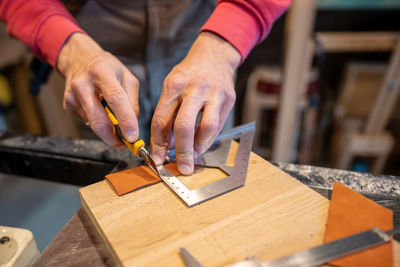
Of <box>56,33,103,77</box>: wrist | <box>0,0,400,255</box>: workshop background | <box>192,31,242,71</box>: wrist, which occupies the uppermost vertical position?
<box>192,31,242,71</box>: wrist

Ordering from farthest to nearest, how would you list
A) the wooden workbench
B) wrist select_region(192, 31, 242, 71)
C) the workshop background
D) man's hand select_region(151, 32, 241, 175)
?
the workshop background → wrist select_region(192, 31, 242, 71) → man's hand select_region(151, 32, 241, 175) → the wooden workbench

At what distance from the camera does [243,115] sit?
2.13 meters

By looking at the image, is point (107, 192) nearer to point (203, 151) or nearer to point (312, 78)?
point (203, 151)

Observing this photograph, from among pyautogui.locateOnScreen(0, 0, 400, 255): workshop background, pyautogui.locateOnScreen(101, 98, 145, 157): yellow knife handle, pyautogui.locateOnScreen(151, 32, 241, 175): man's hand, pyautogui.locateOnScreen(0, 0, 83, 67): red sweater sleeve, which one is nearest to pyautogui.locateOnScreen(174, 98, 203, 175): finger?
pyautogui.locateOnScreen(151, 32, 241, 175): man's hand

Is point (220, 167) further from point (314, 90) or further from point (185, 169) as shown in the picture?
point (314, 90)

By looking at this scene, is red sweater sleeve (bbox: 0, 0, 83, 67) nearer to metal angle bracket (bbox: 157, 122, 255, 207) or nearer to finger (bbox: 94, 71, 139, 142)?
finger (bbox: 94, 71, 139, 142)

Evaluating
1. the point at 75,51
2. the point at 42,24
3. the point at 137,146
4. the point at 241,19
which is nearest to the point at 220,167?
the point at 137,146

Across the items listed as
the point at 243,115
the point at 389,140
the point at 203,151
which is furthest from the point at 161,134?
the point at 389,140

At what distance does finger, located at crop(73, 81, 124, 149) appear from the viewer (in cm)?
72

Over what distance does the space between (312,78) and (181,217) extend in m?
1.68

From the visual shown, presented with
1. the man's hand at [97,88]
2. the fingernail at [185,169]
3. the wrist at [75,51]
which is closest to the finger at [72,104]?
the man's hand at [97,88]

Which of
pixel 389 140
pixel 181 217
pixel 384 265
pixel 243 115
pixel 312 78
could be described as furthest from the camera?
pixel 243 115

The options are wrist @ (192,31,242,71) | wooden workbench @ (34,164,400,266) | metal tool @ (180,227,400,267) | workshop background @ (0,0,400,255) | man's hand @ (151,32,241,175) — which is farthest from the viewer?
workshop background @ (0,0,400,255)

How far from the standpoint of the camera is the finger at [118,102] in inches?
27.0
